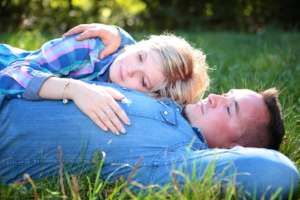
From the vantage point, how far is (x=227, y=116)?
2.83m

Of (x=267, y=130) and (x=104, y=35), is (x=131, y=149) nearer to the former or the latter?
(x=267, y=130)

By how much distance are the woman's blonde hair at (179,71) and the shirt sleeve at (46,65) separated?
32 cm

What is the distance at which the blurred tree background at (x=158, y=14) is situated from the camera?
9.18 meters

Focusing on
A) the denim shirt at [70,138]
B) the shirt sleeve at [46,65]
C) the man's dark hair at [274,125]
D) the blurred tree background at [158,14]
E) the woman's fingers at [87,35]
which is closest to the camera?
the denim shirt at [70,138]

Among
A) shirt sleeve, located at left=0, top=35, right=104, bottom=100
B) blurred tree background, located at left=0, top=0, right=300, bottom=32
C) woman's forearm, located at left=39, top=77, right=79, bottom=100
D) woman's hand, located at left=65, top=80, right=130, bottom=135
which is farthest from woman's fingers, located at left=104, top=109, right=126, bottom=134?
blurred tree background, located at left=0, top=0, right=300, bottom=32

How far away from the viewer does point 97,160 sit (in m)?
2.48

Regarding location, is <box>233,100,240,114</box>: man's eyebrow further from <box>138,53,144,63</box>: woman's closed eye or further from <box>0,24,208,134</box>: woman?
<box>138,53,144,63</box>: woman's closed eye

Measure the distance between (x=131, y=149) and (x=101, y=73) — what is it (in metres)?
0.67

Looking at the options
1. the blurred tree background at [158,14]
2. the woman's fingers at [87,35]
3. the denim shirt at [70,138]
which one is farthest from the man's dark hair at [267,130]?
the blurred tree background at [158,14]

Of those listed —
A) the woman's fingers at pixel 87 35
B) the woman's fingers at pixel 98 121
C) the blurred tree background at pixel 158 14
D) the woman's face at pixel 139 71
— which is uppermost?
the woman's fingers at pixel 87 35

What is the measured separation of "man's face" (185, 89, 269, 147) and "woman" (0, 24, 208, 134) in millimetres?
223

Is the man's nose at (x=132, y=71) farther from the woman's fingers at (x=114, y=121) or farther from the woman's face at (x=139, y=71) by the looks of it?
the woman's fingers at (x=114, y=121)

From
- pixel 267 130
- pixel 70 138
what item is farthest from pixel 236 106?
pixel 70 138

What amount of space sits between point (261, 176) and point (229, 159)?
6.0 inches
